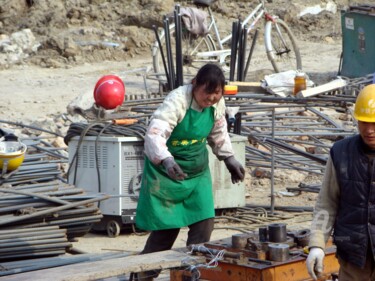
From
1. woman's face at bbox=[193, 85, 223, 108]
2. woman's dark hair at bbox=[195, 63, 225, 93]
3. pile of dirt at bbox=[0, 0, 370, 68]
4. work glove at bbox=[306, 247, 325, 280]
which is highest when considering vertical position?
pile of dirt at bbox=[0, 0, 370, 68]

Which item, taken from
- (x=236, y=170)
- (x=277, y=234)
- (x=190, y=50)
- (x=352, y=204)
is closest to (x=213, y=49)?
(x=190, y=50)

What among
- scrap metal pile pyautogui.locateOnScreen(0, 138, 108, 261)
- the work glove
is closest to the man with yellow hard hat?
the work glove

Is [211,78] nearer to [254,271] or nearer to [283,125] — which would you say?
[254,271]

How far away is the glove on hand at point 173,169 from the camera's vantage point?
6.41m

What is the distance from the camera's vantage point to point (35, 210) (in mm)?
7668

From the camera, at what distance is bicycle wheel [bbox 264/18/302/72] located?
17702 mm

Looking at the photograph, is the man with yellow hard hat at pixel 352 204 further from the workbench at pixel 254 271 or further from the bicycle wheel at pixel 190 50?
the bicycle wheel at pixel 190 50

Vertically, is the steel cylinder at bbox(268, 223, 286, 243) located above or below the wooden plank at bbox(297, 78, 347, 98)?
below

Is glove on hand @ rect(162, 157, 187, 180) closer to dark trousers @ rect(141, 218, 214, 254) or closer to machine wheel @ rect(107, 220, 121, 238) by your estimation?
dark trousers @ rect(141, 218, 214, 254)

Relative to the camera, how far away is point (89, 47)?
872 inches

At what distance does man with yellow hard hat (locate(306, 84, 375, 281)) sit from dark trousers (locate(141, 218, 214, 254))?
197 centimetres

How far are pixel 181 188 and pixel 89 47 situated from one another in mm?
15415

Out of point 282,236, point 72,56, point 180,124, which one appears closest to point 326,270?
point 282,236

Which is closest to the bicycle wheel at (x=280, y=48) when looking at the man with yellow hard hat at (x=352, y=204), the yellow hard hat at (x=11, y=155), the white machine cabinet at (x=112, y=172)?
the white machine cabinet at (x=112, y=172)
